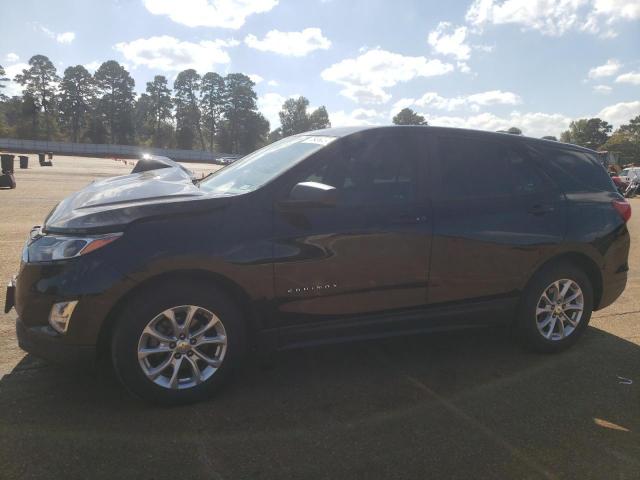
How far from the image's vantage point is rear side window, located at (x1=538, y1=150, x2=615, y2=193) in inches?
162

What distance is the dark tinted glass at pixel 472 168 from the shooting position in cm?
369

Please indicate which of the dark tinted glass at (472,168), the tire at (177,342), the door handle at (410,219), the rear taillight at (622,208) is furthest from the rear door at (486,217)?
the tire at (177,342)

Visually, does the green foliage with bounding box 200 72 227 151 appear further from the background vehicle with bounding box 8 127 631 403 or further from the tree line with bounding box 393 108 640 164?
the background vehicle with bounding box 8 127 631 403

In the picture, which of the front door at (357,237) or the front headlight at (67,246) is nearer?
the front headlight at (67,246)

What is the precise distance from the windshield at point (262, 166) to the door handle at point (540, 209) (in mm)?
1720

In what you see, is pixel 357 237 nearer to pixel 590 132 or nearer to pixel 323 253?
pixel 323 253

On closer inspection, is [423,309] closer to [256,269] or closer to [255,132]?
[256,269]

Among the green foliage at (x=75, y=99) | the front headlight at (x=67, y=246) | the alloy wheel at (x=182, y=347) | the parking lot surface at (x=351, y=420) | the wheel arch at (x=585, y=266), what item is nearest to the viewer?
the parking lot surface at (x=351, y=420)

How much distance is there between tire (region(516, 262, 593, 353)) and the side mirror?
6.54 feet

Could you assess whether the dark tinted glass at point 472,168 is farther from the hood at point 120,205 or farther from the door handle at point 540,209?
the hood at point 120,205

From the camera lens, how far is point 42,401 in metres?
3.03

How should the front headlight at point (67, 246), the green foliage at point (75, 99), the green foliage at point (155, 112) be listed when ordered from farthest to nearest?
the green foliage at point (155, 112)
the green foliage at point (75, 99)
the front headlight at point (67, 246)

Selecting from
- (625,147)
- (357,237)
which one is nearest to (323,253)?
(357,237)

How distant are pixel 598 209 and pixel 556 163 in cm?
54
